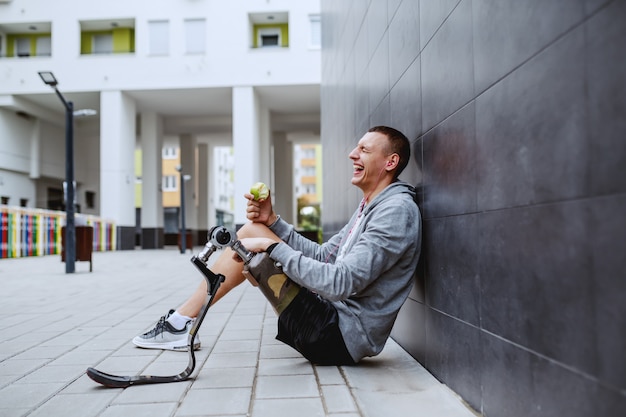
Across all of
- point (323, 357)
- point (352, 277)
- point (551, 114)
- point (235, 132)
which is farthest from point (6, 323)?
point (235, 132)

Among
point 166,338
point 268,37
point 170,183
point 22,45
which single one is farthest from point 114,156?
point 170,183

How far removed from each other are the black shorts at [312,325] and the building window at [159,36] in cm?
2136

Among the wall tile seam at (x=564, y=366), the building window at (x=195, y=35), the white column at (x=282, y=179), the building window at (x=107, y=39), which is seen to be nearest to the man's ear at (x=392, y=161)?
the wall tile seam at (x=564, y=366)

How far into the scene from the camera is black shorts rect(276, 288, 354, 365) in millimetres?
2576

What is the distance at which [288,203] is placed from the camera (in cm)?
2977

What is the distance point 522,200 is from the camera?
161 cm

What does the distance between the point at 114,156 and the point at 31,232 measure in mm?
5708

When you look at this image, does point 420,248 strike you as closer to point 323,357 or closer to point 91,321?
point 323,357

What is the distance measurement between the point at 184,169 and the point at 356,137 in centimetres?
2464

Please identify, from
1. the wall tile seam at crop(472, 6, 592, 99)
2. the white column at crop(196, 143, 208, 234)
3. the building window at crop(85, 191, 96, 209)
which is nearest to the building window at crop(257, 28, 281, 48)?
the white column at crop(196, 143, 208, 234)

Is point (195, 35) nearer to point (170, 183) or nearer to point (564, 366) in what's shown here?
point (564, 366)

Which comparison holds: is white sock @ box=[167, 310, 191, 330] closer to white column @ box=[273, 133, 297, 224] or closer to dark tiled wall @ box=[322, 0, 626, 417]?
dark tiled wall @ box=[322, 0, 626, 417]

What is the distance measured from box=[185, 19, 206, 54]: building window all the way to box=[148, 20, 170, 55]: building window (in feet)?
2.80

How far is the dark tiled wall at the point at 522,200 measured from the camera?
1204 millimetres
